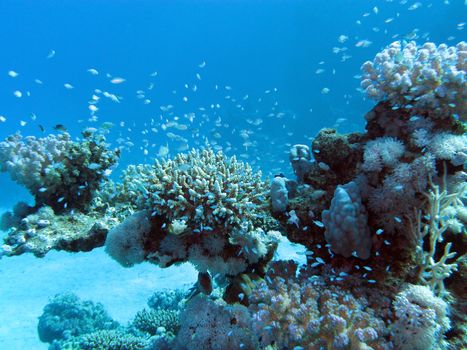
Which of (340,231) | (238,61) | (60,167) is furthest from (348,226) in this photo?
(238,61)

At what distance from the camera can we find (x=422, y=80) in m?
5.08

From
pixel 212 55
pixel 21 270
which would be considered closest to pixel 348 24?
pixel 212 55

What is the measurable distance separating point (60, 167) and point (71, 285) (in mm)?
8948

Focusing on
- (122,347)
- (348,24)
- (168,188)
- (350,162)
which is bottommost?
(122,347)

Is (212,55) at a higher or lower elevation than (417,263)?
higher

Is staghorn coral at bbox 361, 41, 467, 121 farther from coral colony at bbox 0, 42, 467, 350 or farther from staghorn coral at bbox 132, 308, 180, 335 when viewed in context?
staghorn coral at bbox 132, 308, 180, 335

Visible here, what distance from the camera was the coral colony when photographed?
159 inches

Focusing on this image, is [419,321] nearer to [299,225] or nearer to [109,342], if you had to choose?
[299,225]

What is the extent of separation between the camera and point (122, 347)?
895 cm

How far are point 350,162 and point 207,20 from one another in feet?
423

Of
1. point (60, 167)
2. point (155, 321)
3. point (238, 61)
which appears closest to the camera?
point (60, 167)

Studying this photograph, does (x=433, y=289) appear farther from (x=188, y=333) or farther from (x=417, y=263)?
(x=188, y=333)

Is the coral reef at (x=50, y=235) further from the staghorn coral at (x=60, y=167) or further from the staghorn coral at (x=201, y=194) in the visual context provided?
the staghorn coral at (x=201, y=194)

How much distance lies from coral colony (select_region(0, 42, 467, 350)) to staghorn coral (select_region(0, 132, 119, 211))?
58.2 inches
